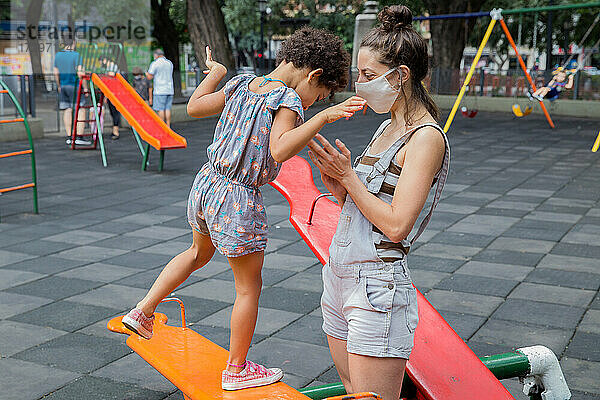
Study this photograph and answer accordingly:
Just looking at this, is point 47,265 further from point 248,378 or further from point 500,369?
point 500,369

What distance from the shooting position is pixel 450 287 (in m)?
4.82

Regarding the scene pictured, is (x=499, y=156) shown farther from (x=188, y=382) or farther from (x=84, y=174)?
(x=188, y=382)

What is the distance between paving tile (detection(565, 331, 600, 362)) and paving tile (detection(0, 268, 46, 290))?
3.48 m

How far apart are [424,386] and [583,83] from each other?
19.4 meters

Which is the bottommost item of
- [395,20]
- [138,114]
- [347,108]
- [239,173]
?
[138,114]

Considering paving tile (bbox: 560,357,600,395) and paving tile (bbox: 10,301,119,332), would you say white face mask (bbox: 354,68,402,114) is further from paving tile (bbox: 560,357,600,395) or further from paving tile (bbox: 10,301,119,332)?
paving tile (bbox: 10,301,119,332)

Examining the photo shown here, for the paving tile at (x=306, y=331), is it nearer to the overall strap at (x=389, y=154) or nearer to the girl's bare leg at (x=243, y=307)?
the girl's bare leg at (x=243, y=307)

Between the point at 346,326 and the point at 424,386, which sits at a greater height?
the point at 346,326

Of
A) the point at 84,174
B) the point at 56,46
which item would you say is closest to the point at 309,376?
the point at 84,174

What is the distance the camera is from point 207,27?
59.4ft

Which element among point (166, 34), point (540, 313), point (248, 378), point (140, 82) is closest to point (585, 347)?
point (540, 313)

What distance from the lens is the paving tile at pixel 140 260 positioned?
5.30 meters

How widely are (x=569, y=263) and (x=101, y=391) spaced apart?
367 cm

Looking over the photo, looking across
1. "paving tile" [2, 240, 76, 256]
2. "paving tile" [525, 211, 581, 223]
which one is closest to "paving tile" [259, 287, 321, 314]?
"paving tile" [2, 240, 76, 256]
